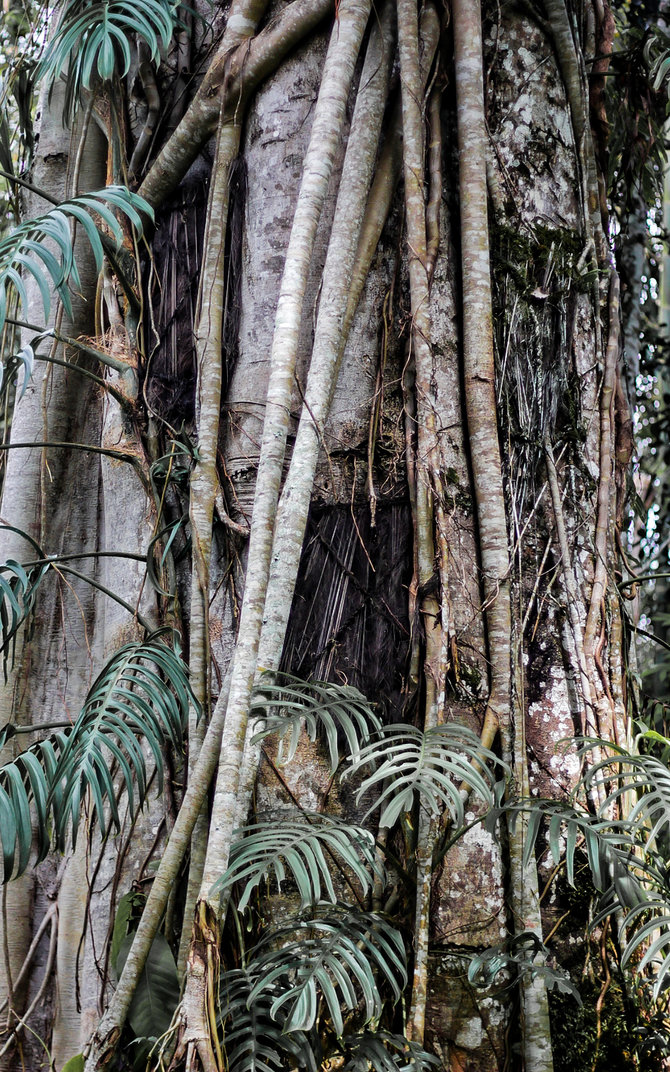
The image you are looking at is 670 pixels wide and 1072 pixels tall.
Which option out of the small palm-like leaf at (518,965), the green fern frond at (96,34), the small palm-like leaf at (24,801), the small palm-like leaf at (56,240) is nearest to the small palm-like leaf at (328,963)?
the small palm-like leaf at (518,965)

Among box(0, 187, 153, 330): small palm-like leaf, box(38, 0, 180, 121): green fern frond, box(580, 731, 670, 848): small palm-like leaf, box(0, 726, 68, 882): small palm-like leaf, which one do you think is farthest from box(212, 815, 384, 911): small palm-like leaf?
box(38, 0, 180, 121): green fern frond

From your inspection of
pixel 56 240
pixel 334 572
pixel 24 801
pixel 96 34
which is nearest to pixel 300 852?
pixel 24 801

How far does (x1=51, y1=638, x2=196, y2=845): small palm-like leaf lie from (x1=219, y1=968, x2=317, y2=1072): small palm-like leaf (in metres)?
0.32

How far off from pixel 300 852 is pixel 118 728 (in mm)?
344

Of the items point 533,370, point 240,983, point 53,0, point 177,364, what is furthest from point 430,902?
point 53,0

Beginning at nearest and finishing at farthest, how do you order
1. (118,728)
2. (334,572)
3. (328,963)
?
(328,963)
(118,728)
(334,572)

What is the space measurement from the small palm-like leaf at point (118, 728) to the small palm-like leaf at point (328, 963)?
1.06ft

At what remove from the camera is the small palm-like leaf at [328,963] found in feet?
4.16

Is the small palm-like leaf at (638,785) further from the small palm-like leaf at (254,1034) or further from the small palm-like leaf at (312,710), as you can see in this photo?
the small palm-like leaf at (254,1034)

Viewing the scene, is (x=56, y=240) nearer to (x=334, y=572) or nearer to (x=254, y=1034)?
(x=334, y=572)

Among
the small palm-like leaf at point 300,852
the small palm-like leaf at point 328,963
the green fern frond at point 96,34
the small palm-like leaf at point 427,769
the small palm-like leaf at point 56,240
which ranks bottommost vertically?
the small palm-like leaf at point 328,963

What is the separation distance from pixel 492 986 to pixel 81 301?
183cm

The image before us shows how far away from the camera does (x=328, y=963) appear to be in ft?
4.36

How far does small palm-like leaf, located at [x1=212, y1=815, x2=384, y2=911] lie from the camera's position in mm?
1310
